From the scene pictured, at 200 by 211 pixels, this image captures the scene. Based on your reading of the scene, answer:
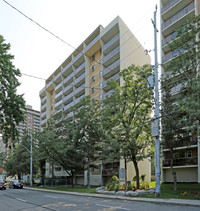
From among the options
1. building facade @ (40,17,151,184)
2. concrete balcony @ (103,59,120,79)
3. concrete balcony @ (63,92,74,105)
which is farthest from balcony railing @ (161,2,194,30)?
concrete balcony @ (63,92,74,105)

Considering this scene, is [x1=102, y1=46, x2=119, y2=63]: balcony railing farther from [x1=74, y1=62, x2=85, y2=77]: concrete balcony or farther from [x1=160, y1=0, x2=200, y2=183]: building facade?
[x1=74, y1=62, x2=85, y2=77]: concrete balcony

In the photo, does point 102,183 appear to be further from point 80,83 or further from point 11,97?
point 11,97

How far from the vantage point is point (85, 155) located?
32.7 meters

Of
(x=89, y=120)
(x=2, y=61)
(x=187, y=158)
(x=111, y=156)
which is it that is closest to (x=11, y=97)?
(x=2, y=61)

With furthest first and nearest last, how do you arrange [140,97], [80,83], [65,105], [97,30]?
[65,105] < [80,83] < [97,30] < [140,97]

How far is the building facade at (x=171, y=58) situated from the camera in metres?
32.0

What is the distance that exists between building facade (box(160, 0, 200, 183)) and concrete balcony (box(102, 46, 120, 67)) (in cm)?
801

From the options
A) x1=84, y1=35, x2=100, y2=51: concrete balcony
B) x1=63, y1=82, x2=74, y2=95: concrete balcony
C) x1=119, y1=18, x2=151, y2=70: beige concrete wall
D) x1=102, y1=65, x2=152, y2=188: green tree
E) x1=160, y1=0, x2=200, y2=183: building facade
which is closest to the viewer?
x1=102, y1=65, x2=152, y2=188: green tree

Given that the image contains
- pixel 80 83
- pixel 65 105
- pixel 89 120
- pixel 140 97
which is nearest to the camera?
pixel 140 97

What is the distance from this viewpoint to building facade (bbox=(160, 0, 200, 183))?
32.0 meters

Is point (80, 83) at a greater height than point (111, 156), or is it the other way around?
point (80, 83)

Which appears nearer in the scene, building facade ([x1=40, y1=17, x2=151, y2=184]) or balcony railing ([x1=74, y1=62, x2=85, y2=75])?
building facade ([x1=40, y1=17, x2=151, y2=184])

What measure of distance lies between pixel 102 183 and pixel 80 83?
24051 mm

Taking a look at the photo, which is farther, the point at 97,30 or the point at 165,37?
the point at 97,30
